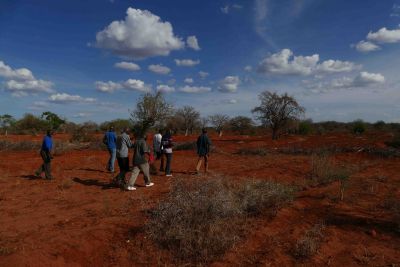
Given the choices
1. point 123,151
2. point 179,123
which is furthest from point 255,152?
point 179,123

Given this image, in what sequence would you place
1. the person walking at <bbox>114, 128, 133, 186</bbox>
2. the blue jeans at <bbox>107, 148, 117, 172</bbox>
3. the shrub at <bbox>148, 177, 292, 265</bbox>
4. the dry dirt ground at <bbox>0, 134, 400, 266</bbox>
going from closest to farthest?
the dry dirt ground at <bbox>0, 134, 400, 266</bbox> < the shrub at <bbox>148, 177, 292, 265</bbox> < the person walking at <bbox>114, 128, 133, 186</bbox> < the blue jeans at <bbox>107, 148, 117, 172</bbox>

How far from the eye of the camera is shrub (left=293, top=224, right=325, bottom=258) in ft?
18.5

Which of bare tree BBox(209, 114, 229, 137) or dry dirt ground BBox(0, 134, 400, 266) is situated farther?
bare tree BBox(209, 114, 229, 137)

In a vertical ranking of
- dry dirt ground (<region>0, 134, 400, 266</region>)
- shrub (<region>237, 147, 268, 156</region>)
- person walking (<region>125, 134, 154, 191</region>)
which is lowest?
dry dirt ground (<region>0, 134, 400, 266</region>)

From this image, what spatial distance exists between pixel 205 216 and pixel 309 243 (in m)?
1.79

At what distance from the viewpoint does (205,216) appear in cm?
655

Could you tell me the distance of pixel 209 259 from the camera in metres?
5.59

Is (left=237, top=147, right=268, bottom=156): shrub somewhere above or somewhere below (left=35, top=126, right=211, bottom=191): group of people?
below

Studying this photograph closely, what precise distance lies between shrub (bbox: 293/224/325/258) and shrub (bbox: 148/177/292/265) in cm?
99

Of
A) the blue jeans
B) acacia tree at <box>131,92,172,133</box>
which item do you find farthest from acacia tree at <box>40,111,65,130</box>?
the blue jeans

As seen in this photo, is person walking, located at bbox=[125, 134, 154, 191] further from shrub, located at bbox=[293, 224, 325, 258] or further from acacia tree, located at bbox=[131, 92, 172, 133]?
acacia tree, located at bbox=[131, 92, 172, 133]

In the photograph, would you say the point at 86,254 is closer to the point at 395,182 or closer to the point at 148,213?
the point at 148,213

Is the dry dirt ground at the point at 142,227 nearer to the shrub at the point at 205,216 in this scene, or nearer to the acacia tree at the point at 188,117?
the shrub at the point at 205,216

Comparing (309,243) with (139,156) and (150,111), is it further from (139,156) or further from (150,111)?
(150,111)
